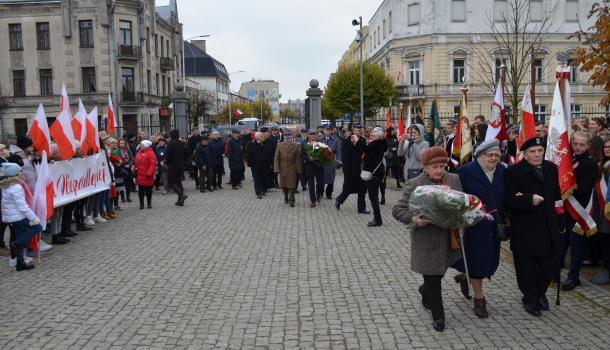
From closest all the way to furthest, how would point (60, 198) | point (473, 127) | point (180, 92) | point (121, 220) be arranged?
point (60, 198) → point (121, 220) → point (473, 127) → point (180, 92)

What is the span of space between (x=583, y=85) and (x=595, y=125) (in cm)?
4262

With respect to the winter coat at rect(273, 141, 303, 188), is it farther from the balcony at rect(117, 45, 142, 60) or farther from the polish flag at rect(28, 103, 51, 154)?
the balcony at rect(117, 45, 142, 60)

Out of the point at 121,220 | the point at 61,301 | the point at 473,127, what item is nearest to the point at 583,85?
the point at 473,127

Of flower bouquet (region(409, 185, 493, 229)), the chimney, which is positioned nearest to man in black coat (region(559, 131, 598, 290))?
flower bouquet (region(409, 185, 493, 229))

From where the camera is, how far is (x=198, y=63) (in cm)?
8569

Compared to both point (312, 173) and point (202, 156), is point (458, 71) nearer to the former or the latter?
point (202, 156)

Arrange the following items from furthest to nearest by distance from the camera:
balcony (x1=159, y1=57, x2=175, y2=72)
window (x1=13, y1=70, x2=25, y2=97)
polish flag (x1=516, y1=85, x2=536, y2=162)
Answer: balcony (x1=159, y1=57, x2=175, y2=72) < window (x1=13, y1=70, x2=25, y2=97) < polish flag (x1=516, y1=85, x2=536, y2=162)

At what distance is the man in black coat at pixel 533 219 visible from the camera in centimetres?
578

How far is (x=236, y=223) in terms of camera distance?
476 inches

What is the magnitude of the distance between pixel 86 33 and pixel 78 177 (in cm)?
3709

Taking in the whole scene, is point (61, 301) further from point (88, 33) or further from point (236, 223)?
point (88, 33)

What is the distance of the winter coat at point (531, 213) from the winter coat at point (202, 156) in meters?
13.3

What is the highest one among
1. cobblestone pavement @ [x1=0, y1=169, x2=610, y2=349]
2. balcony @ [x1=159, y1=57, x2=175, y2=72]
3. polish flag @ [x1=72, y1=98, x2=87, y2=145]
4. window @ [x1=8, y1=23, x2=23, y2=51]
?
window @ [x1=8, y1=23, x2=23, y2=51]

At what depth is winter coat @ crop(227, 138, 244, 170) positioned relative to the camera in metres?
18.8
